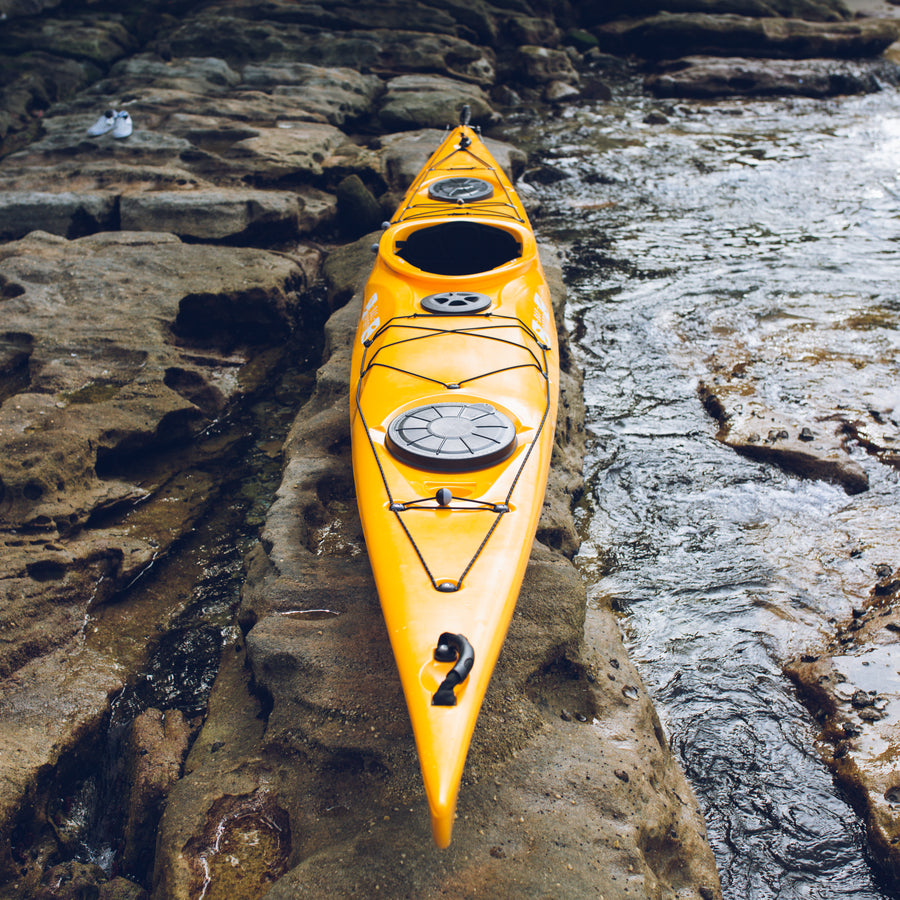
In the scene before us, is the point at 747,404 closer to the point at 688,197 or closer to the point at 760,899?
the point at 760,899

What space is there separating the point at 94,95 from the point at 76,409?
7.25 m

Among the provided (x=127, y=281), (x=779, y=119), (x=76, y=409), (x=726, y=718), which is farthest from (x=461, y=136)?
(x=779, y=119)

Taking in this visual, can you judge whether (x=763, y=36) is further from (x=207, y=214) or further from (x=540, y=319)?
(x=540, y=319)

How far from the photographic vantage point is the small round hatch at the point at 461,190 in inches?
199

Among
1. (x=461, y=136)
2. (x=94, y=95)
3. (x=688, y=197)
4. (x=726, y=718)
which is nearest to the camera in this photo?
(x=726, y=718)

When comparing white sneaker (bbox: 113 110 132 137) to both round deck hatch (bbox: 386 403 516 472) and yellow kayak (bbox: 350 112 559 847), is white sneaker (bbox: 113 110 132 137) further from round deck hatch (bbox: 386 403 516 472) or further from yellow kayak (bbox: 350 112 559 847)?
round deck hatch (bbox: 386 403 516 472)

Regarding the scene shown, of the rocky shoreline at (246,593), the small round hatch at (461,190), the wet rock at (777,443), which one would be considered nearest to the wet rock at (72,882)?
the rocky shoreline at (246,593)

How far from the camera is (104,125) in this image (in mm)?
7574

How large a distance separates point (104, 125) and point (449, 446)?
7.06 meters

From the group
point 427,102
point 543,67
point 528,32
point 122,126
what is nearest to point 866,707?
point 122,126

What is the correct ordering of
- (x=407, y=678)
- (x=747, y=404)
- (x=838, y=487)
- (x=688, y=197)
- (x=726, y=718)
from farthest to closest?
(x=688, y=197) < (x=747, y=404) < (x=838, y=487) < (x=726, y=718) < (x=407, y=678)

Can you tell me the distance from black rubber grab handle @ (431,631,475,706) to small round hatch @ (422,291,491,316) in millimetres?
2074

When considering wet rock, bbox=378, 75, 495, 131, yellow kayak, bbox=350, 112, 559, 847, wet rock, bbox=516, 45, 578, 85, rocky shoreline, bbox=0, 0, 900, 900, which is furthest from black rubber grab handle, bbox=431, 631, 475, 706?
wet rock, bbox=516, 45, 578, 85

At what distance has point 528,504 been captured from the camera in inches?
103
